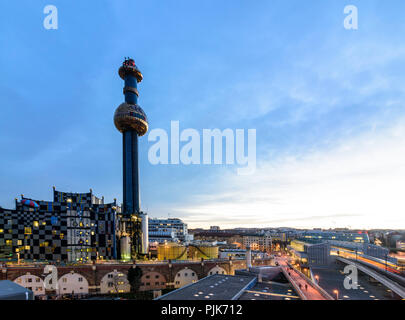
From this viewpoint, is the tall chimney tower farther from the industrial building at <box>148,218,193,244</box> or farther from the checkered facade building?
the industrial building at <box>148,218,193,244</box>

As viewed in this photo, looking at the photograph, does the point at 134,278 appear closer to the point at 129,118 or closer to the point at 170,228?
the point at 129,118

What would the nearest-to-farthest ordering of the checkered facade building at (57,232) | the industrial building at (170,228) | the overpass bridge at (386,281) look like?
the overpass bridge at (386,281)
the checkered facade building at (57,232)
the industrial building at (170,228)

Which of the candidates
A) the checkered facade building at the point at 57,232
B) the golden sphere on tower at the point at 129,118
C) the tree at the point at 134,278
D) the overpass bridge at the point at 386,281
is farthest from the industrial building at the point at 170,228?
the overpass bridge at the point at 386,281

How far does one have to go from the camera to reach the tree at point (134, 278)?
106ft

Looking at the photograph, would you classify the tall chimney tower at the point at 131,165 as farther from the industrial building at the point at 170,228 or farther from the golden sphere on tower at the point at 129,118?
the industrial building at the point at 170,228

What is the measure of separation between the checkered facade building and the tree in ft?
38.8

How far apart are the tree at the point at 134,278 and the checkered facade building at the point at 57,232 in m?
11.8

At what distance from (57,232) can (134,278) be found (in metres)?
18.5

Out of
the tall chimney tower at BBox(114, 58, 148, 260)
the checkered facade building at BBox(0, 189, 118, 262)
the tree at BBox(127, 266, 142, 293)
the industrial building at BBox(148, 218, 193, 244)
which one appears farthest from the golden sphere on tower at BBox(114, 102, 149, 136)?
the industrial building at BBox(148, 218, 193, 244)

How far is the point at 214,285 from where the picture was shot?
22328 millimetres
